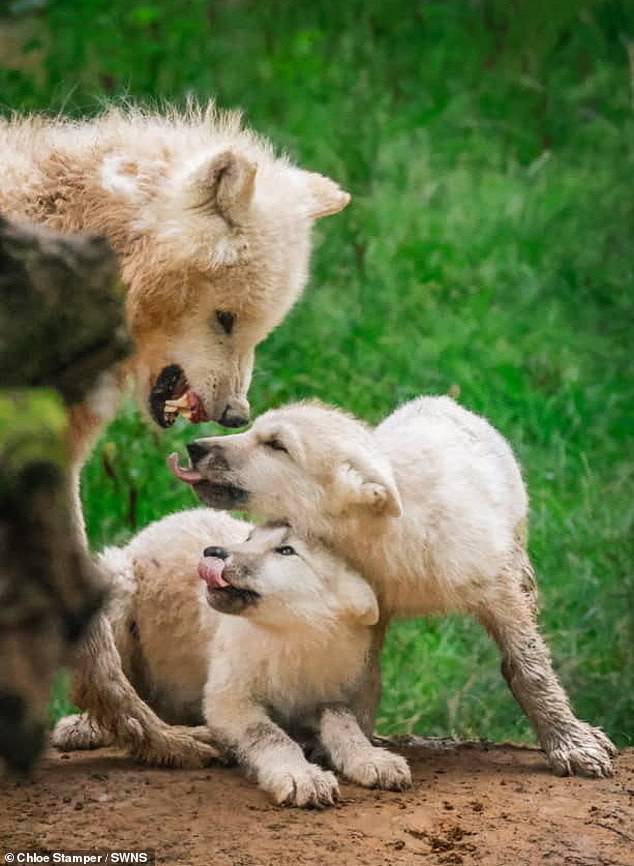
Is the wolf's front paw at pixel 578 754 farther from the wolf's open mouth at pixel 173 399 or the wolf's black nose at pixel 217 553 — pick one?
the wolf's open mouth at pixel 173 399

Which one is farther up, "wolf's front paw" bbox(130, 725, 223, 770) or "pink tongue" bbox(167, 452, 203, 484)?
"pink tongue" bbox(167, 452, 203, 484)

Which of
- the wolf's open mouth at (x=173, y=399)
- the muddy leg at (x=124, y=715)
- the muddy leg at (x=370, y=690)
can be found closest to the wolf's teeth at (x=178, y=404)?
the wolf's open mouth at (x=173, y=399)

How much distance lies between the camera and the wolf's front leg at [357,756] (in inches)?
199

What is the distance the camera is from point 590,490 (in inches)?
303

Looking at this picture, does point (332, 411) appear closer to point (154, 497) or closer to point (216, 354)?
point (216, 354)

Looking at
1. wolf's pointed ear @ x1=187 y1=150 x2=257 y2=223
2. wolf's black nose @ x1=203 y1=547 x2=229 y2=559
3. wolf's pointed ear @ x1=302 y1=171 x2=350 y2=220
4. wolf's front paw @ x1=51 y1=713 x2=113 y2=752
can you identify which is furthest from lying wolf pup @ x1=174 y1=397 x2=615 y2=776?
wolf's front paw @ x1=51 y1=713 x2=113 y2=752

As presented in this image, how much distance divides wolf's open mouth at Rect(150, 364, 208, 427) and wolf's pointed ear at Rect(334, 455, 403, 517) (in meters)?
0.78

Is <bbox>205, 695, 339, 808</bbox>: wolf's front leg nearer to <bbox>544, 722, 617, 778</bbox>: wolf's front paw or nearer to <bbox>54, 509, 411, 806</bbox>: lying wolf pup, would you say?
<bbox>54, 509, 411, 806</bbox>: lying wolf pup

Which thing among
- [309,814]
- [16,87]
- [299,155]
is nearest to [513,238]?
[299,155]

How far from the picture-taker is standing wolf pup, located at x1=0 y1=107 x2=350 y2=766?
549 cm

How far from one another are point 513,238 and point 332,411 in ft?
14.0

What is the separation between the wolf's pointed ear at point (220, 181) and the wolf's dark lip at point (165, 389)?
1.87 ft

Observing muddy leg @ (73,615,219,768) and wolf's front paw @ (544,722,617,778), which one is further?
muddy leg @ (73,615,219,768)

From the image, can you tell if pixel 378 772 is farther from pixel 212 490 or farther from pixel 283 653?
pixel 212 490
